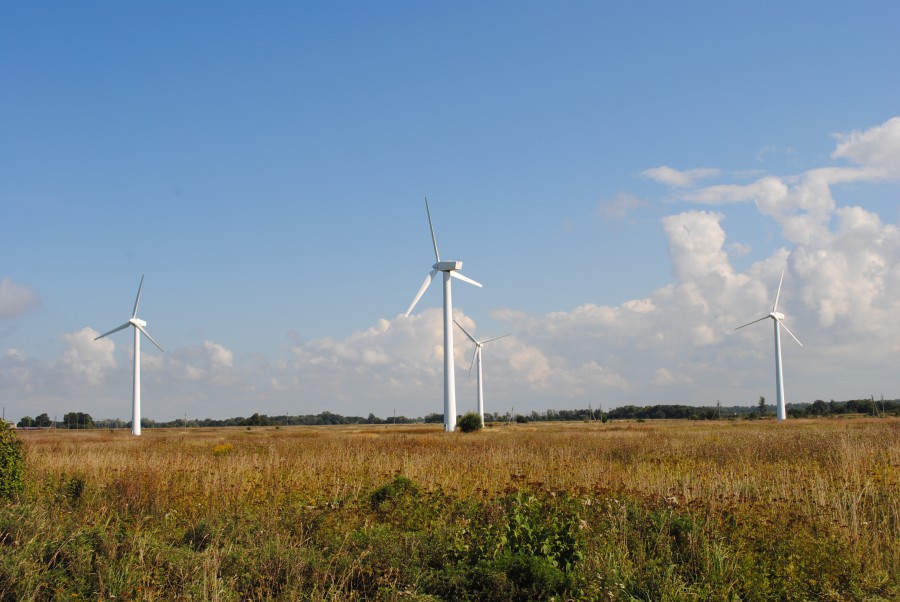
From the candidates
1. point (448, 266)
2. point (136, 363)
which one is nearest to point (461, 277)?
point (448, 266)

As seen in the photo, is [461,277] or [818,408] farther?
[818,408]

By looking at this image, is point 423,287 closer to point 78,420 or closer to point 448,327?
point 448,327

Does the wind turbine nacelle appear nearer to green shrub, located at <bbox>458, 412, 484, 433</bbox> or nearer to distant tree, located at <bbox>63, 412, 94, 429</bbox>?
green shrub, located at <bbox>458, 412, 484, 433</bbox>

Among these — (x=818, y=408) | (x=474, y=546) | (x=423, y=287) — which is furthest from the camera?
(x=818, y=408)

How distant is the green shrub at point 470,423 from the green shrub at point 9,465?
48.1 meters

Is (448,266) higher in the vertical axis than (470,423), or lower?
higher

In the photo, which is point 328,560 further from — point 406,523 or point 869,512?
point 869,512

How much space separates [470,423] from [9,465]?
49.8 m

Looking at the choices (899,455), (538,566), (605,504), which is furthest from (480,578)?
(899,455)

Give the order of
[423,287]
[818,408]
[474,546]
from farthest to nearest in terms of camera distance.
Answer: [818,408] < [423,287] < [474,546]

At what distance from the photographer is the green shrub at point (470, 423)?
61.7m

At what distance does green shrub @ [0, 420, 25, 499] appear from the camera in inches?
550

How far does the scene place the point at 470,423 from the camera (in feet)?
205

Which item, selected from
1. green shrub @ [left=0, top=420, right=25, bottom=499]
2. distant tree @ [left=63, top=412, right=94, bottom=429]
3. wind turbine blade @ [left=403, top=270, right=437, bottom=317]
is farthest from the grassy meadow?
distant tree @ [left=63, top=412, right=94, bottom=429]
